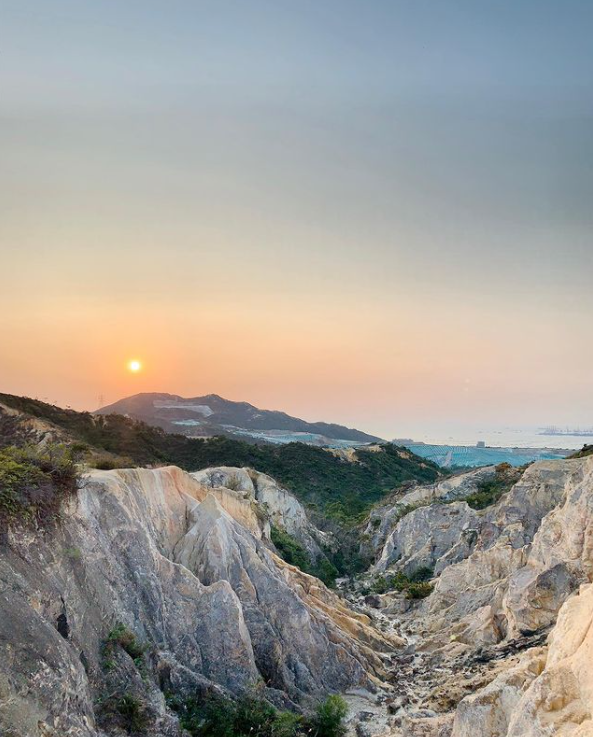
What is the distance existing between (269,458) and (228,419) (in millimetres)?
93368

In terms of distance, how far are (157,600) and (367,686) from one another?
33.1 ft

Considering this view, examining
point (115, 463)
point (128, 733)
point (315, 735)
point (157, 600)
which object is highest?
point (115, 463)

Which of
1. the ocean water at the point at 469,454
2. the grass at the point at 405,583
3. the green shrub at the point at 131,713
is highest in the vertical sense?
the green shrub at the point at 131,713

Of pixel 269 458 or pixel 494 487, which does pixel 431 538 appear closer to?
pixel 494 487

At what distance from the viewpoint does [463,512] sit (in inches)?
1731

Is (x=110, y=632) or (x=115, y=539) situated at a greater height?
(x=115, y=539)

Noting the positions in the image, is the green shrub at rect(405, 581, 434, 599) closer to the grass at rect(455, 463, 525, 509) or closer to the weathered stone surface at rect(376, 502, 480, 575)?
the weathered stone surface at rect(376, 502, 480, 575)

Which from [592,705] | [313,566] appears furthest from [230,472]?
[592,705]

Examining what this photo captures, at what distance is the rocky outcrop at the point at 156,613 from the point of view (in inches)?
424

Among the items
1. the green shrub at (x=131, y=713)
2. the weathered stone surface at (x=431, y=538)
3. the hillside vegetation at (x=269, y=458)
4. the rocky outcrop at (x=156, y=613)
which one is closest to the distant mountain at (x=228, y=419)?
the hillside vegetation at (x=269, y=458)

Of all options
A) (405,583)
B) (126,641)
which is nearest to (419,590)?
(405,583)

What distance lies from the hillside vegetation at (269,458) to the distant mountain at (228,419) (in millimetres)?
48008

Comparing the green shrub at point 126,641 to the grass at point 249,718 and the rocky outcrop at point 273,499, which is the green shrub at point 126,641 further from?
the rocky outcrop at point 273,499

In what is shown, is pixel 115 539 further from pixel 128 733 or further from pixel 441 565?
pixel 441 565
